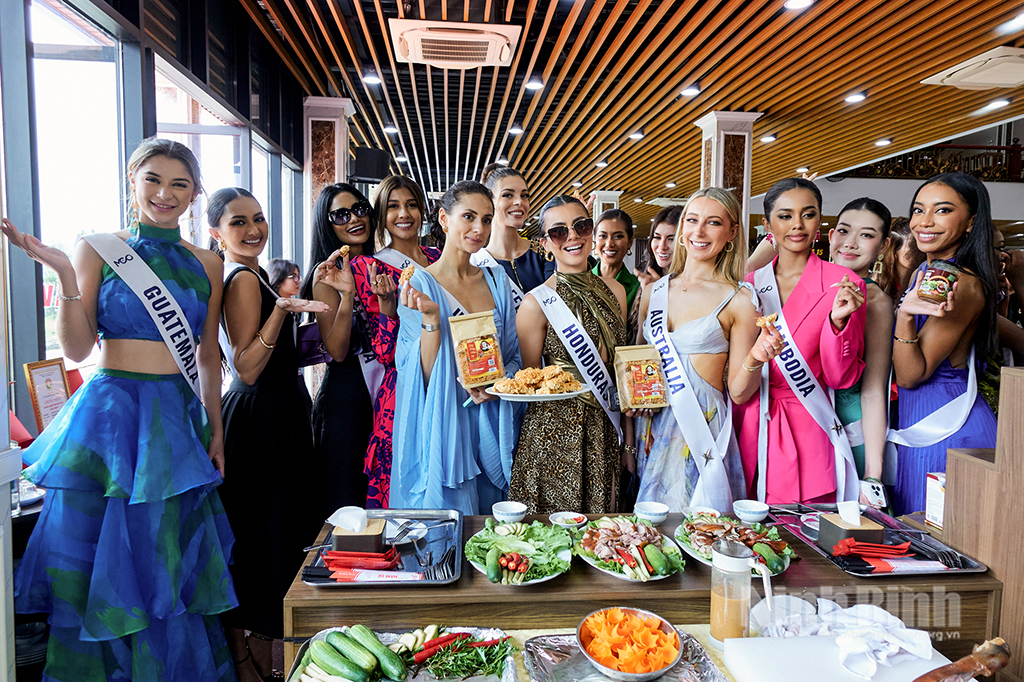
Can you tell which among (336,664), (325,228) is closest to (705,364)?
(336,664)

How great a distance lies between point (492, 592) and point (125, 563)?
1.12 metres

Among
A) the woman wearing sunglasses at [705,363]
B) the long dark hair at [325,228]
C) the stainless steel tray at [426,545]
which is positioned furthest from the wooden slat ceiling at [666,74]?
the stainless steel tray at [426,545]

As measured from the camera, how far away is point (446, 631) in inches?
51.6

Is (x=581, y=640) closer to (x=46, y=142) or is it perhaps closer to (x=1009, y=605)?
(x=1009, y=605)

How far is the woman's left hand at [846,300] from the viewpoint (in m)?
2.08

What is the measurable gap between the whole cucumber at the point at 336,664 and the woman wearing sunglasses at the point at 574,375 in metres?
1.04

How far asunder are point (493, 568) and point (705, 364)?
1.14 meters

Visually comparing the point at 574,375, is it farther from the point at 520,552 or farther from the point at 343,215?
the point at 343,215

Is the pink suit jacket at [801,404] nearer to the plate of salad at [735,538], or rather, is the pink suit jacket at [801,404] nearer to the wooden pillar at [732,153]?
the plate of salad at [735,538]

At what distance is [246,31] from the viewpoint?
4.70 metres

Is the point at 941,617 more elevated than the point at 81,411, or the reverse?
the point at 81,411

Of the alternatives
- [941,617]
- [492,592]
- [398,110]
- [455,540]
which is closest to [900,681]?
[941,617]

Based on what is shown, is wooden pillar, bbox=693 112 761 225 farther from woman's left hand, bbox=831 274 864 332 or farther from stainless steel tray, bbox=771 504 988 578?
stainless steel tray, bbox=771 504 988 578

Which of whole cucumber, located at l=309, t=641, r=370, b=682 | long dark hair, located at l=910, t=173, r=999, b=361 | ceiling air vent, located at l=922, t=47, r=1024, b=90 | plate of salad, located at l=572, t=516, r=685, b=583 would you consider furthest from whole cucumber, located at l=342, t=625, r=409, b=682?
ceiling air vent, located at l=922, t=47, r=1024, b=90
